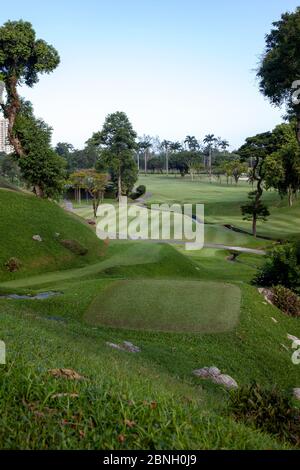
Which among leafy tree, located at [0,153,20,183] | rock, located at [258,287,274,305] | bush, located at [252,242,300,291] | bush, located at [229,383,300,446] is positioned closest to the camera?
bush, located at [229,383,300,446]

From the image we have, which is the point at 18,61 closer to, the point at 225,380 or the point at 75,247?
the point at 75,247

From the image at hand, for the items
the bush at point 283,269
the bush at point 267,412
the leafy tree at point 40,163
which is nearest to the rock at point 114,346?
the bush at point 267,412

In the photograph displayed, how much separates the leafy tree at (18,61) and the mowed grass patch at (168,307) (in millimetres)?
27787

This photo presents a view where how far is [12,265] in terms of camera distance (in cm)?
3350

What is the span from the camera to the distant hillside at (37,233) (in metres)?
35.2

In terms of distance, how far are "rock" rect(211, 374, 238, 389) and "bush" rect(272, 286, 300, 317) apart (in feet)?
36.4

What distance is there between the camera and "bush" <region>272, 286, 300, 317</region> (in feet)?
79.5

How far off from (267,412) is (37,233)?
110 ft

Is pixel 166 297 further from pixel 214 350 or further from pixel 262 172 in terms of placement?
pixel 262 172

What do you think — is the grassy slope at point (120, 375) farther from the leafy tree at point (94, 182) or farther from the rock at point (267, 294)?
the leafy tree at point (94, 182)

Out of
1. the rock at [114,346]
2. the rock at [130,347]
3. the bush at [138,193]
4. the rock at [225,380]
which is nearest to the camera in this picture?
the rock at [225,380]

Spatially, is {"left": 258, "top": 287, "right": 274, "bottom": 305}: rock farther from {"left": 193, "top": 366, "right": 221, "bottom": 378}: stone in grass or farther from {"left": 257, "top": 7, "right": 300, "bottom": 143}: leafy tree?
{"left": 257, "top": 7, "right": 300, "bottom": 143}: leafy tree

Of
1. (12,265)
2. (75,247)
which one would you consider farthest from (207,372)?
(75,247)

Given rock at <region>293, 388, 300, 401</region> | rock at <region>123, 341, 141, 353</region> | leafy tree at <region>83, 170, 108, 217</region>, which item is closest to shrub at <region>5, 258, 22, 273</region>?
rock at <region>123, 341, 141, 353</region>
